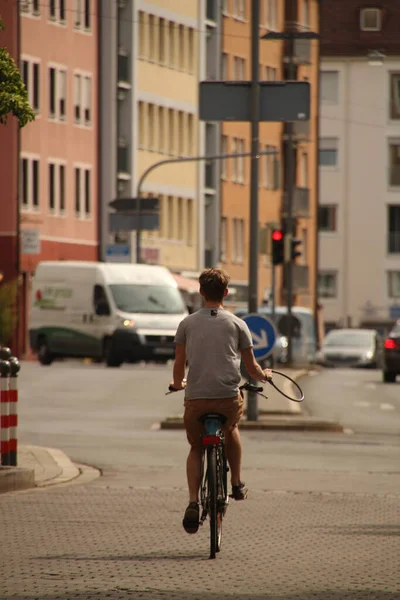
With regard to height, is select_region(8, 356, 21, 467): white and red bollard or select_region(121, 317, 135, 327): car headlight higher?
select_region(8, 356, 21, 467): white and red bollard

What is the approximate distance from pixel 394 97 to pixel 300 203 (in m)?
12.9

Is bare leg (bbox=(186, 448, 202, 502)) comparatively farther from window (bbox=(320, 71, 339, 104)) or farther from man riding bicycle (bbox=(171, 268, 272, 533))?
window (bbox=(320, 71, 339, 104))

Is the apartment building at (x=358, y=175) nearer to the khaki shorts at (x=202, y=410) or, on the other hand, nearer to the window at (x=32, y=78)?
the window at (x=32, y=78)

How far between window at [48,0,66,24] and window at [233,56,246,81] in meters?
16.2

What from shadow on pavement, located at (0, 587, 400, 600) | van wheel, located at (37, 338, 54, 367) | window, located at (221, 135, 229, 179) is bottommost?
van wheel, located at (37, 338, 54, 367)

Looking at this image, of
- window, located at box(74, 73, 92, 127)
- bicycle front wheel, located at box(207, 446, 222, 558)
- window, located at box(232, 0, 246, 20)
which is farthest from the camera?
window, located at box(232, 0, 246, 20)

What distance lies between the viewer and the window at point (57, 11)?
67875 mm

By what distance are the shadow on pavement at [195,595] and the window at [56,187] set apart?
59.3 m

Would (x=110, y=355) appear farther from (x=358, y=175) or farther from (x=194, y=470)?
(x=358, y=175)

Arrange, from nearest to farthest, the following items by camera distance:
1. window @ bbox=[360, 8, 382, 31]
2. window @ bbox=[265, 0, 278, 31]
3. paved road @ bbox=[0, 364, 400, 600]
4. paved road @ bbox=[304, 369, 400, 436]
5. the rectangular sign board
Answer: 1. paved road @ bbox=[0, 364, 400, 600]
2. the rectangular sign board
3. paved road @ bbox=[304, 369, 400, 436]
4. window @ bbox=[265, 0, 278, 31]
5. window @ bbox=[360, 8, 382, 31]

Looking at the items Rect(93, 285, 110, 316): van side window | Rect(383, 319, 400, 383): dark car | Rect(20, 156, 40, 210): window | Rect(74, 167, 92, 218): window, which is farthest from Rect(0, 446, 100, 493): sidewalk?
Rect(74, 167, 92, 218): window

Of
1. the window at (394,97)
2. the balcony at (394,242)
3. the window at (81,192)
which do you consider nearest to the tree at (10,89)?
the window at (81,192)

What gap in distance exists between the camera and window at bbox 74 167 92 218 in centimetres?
7075

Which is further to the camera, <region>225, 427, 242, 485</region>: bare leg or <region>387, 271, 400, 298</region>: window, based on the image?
<region>387, 271, 400, 298</region>: window
